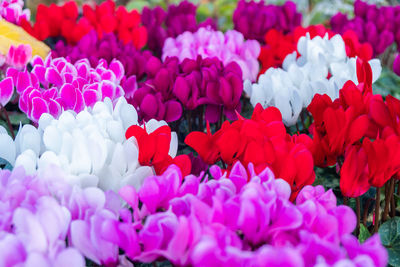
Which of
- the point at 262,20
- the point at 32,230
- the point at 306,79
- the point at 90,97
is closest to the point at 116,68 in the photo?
the point at 90,97

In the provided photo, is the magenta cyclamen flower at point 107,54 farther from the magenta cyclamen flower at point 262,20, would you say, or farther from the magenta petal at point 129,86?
the magenta cyclamen flower at point 262,20

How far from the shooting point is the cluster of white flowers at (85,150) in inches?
35.5

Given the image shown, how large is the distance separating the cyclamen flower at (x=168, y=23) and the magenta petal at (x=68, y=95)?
955 mm

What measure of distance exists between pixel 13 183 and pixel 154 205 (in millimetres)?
238

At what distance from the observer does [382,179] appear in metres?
0.90

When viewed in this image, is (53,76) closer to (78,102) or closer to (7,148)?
(78,102)

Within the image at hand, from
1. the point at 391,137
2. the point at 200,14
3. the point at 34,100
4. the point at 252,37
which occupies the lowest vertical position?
the point at 200,14

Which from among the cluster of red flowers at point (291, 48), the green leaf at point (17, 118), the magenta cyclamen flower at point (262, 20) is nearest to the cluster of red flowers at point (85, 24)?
the green leaf at point (17, 118)

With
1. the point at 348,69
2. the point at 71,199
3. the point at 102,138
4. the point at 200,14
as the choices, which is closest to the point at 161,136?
the point at 102,138

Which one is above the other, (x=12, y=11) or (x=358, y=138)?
(x=358, y=138)

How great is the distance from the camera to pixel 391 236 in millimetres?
1078

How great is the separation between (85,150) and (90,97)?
0.33m

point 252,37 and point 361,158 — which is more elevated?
point 361,158

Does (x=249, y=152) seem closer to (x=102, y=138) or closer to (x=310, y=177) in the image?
(x=310, y=177)
